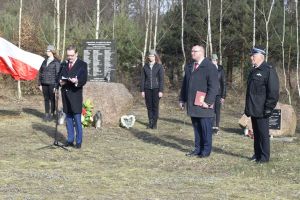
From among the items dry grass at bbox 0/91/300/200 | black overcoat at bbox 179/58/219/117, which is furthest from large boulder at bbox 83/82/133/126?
black overcoat at bbox 179/58/219/117

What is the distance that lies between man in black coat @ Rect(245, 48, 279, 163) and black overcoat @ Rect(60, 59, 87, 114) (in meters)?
2.69

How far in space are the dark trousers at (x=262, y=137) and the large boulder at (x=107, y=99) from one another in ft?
16.0

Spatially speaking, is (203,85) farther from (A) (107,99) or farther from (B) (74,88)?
(A) (107,99)

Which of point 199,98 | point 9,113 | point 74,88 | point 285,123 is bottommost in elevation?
point 9,113

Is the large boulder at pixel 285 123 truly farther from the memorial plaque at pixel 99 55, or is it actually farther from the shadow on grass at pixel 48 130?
the memorial plaque at pixel 99 55

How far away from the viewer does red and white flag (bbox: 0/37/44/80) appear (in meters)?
11.5

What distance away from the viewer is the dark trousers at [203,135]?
8328 mm

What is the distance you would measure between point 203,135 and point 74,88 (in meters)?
2.26

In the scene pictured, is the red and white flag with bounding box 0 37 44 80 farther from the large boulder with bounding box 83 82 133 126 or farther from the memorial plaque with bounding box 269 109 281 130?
the memorial plaque with bounding box 269 109 281 130

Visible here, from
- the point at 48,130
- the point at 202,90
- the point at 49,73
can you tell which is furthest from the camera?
the point at 49,73

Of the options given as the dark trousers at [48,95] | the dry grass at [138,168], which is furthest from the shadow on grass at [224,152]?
the dark trousers at [48,95]

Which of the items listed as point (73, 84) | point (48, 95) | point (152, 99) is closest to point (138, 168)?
point (73, 84)

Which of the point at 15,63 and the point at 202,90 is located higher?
the point at 15,63

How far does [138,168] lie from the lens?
7.60m
